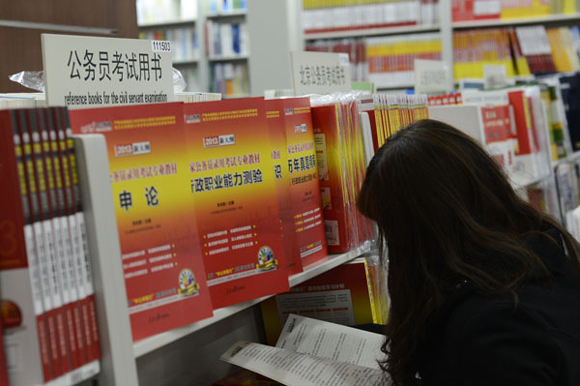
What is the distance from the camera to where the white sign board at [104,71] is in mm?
1005

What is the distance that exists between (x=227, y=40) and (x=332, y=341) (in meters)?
4.60

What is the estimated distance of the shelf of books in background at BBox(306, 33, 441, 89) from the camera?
4879 mm

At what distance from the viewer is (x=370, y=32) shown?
499cm

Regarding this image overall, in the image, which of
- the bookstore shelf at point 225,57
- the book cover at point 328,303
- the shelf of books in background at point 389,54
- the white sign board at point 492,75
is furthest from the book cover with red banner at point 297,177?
the bookstore shelf at point 225,57

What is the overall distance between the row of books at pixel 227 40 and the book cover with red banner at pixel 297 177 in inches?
172

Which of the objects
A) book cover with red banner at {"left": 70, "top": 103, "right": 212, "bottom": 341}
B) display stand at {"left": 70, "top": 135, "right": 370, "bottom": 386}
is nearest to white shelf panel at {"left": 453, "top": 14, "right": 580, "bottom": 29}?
book cover with red banner at {"left": 70, "top": 103, "right": 212, "bottom": 341}

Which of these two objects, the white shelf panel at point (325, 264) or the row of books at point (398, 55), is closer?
the white shelf panel at point (325, 264)

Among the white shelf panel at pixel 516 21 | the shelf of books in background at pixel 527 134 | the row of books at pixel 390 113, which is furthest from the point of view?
the white shelf panel at pixel 516 21

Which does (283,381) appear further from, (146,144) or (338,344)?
(146,144)

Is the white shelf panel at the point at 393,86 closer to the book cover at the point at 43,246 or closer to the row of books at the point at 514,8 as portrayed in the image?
the row of books at the point at 514,8

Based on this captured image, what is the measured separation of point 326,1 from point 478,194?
165 inches

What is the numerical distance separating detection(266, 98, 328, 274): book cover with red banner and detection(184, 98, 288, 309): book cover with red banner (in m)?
0.08

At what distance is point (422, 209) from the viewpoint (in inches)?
40.9

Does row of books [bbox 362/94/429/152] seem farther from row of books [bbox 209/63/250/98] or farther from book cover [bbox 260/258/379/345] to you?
row of books [bbox 209/63/250/98]
